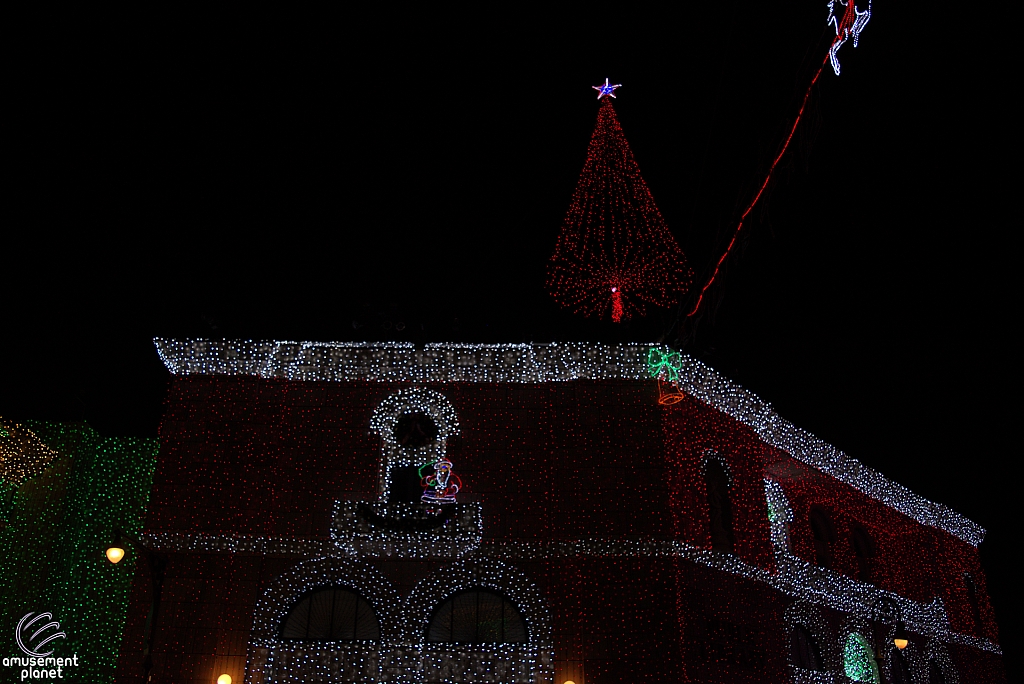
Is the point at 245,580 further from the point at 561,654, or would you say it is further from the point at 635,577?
the point at 635,577

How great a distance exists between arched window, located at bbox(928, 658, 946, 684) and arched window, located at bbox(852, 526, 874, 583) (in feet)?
13.1

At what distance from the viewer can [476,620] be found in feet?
56.8

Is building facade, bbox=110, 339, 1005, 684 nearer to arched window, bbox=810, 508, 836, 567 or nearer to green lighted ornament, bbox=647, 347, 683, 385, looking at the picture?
green lighted ornament, bbox=647, 347, 683, 385

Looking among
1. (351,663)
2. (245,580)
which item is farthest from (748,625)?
(245,580)

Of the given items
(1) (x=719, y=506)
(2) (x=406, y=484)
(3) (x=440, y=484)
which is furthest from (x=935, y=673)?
(2) (x=406, y=484)

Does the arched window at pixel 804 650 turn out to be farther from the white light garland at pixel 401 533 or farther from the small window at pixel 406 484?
the small window at pixel 406 484

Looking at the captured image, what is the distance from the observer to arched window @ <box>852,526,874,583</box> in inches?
974

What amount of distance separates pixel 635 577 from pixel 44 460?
13.1 meters

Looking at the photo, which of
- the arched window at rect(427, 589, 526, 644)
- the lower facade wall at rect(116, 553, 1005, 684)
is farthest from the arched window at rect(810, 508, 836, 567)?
the arched window at rect(427, 589, 526, 644)

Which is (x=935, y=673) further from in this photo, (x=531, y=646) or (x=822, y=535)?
(x=531, y=646)

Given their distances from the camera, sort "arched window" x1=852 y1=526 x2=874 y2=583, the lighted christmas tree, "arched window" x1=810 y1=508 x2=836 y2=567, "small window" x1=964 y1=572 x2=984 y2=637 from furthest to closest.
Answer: "small window" x1=964 y1=572 x2=984 y2=637 < "arched window" x1=852 y1=526 x2=874 y2=583 < "arched window" x1=810 y1=508 x2=836 y2=567 < the lighted christmas tree

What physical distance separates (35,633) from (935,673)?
2506 cm

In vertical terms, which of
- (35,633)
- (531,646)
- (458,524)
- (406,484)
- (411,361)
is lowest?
(531,646)

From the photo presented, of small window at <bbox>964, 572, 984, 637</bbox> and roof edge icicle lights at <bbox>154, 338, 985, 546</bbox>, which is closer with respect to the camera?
roof edge icicle lights at <bbox>154, 338, 985, 546</bbox>
